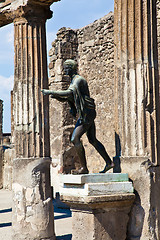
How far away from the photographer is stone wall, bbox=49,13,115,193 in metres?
10.9

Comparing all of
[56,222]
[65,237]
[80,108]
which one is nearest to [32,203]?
[65,237]

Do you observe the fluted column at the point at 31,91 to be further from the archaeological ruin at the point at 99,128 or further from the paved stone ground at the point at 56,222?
the paved stone ground at the point at 56,222

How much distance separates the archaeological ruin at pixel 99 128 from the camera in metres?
4.60

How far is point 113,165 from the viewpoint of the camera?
5004 mm

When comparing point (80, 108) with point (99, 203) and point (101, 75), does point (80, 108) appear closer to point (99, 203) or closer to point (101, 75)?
point (99, 203)

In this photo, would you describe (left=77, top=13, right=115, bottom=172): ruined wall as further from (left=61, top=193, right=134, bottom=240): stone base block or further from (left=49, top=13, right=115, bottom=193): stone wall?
(left=61, top=193, right=134, bottom=240): stone base block

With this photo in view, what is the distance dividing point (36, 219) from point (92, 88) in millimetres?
5664

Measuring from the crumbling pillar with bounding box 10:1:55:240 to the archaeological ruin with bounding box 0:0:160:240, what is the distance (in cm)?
2

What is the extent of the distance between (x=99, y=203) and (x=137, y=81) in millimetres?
1468

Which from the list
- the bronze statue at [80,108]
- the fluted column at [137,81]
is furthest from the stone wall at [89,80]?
the fluted column at [137,81]

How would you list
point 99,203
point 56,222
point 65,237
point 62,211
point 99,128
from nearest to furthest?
point 99,203
point 65,237
point 56,222
point 62,211
point 99,128

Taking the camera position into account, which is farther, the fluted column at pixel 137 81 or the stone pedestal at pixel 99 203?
the fluted column at pixel 137 81

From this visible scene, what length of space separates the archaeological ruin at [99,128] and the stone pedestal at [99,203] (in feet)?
0.04

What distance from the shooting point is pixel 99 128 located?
11.1 meters
